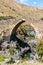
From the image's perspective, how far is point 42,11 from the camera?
146 metres

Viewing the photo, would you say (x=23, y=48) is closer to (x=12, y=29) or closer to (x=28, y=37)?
(x=12, y=29)

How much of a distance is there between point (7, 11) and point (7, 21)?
56202 millimetres

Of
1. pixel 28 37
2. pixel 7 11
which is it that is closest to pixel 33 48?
pixel 28 37

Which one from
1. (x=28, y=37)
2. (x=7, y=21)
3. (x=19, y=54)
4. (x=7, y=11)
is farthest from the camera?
(x=7, y=11)

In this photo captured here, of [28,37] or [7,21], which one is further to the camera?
[28,37]

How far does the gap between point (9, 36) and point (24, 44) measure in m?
2.99

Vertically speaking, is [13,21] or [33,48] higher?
[13,21]

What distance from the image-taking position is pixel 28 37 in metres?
70.5

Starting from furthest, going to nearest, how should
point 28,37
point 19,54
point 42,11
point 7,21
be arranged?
point 42,11
point 28,37
point 7,21
point 19,54

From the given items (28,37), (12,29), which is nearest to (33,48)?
(12,29)

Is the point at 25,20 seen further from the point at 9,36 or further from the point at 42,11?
the point at 42,11

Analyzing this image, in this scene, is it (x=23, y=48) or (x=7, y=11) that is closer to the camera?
(x=23, y=48)

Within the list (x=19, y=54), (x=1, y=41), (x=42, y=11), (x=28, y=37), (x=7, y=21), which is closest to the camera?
(x=19, y=54)

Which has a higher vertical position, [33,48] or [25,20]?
[25,20]
